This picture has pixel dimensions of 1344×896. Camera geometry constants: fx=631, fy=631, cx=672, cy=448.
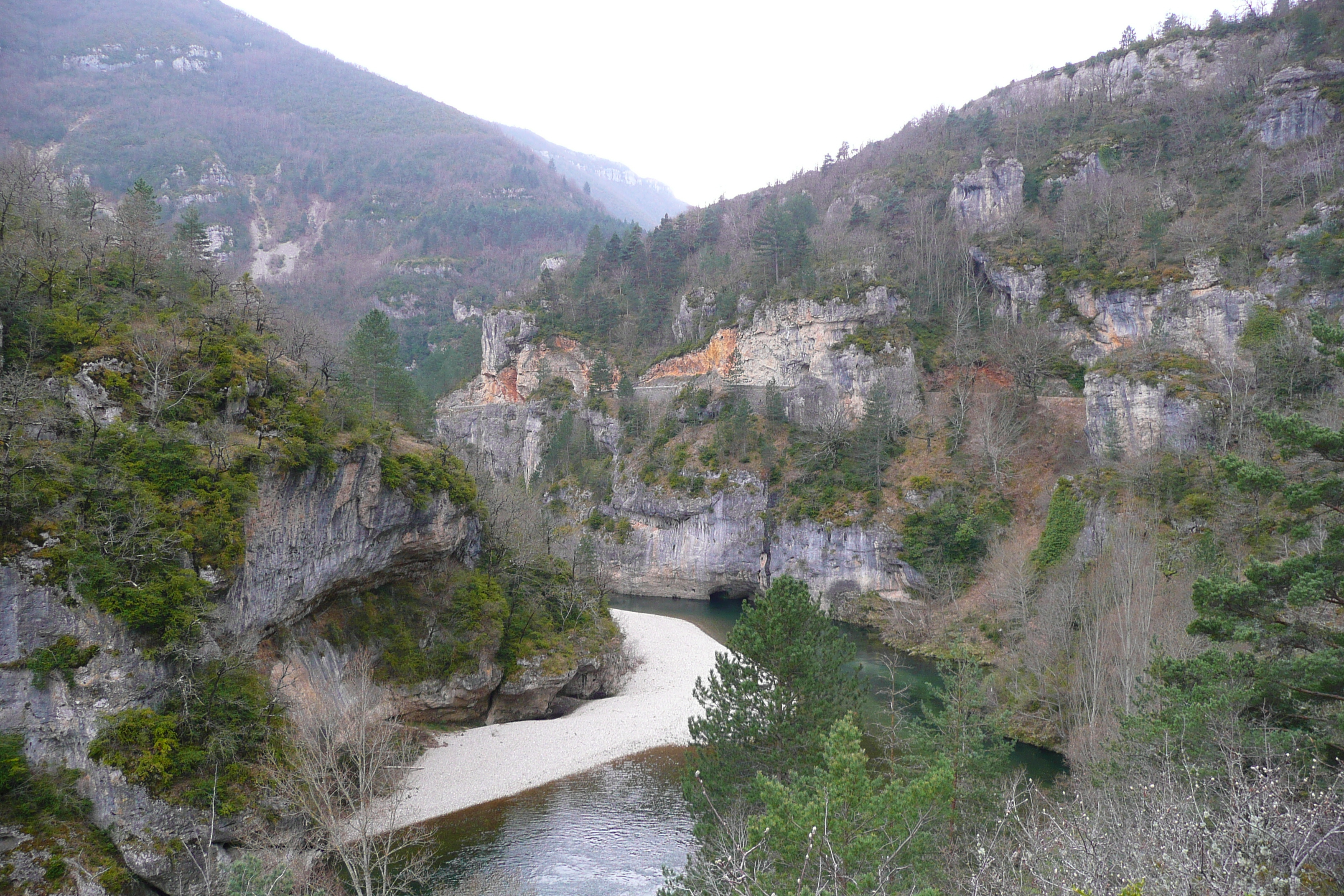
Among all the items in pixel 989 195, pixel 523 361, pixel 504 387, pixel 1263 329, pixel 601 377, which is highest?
pixel 989 195

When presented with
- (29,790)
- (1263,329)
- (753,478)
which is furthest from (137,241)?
(1263,329)

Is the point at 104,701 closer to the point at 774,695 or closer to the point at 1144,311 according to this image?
the point at 774,695

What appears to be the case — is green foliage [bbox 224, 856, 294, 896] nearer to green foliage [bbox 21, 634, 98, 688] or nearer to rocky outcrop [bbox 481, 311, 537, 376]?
green foliage [bbox 21, 634, 98, 688]

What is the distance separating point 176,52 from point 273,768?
178m

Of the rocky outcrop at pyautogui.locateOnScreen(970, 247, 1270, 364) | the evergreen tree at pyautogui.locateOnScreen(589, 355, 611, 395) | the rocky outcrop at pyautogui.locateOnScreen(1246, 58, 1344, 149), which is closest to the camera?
the rocky outcrop at pyautogui.locateOnScreen(970, 247, 1270, 364)

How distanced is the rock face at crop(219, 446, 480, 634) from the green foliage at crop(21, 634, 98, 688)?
2.76 metres

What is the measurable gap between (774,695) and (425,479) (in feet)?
51.8

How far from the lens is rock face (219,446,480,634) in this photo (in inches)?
660

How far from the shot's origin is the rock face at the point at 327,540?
16.8 metres

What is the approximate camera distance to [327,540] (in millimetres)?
19188

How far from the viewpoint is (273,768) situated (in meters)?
14.2

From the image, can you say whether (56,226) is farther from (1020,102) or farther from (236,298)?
(1020,102)

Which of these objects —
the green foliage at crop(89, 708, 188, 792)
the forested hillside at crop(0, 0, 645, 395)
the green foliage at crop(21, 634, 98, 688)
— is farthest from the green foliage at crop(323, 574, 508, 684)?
the forested hillside at crop(0, 0, 645, 395)

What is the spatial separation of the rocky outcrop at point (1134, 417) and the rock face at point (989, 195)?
25.0 m
